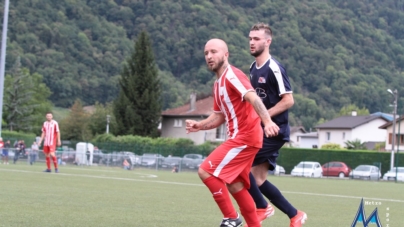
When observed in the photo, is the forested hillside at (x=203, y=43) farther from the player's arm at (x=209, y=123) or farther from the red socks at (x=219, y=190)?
the red socks at (x=219, y=190)

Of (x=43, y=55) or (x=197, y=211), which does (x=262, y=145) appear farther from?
(x=43, y=55)

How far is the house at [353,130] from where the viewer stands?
101 metres

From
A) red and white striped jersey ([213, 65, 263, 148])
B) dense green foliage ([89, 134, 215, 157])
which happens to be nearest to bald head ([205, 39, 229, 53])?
red and white striped jersey ([213, 65, 263, 148])

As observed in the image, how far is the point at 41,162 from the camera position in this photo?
39.9 m

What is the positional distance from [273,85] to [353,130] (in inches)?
3743

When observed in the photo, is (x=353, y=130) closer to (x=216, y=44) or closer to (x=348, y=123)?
(x=348, y=123)

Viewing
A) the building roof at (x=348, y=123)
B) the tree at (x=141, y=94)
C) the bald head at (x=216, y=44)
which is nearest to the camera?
the bald head at (x=216, y=44)

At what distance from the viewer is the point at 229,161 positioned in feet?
22.9

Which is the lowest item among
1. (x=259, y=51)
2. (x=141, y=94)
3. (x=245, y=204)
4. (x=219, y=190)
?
(x=245, y=204)

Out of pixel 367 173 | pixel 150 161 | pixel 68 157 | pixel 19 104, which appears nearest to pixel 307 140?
pixel 19 104

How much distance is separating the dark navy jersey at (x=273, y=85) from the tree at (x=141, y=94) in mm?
77401

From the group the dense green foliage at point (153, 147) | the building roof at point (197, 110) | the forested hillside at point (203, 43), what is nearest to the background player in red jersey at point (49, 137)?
the dense green foliage at point (153, 147)

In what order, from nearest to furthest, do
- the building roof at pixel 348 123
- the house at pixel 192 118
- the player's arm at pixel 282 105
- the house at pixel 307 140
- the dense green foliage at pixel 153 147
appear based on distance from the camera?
the player's arm at pixel 282 105 → the dense green foliage at pixel 153 147 → the house at pixel 192 118 → the building roof at pixel 348 123 → the house at pixel 307 140

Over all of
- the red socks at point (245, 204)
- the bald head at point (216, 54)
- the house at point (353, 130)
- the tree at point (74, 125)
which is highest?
the house at point (353, 130)
